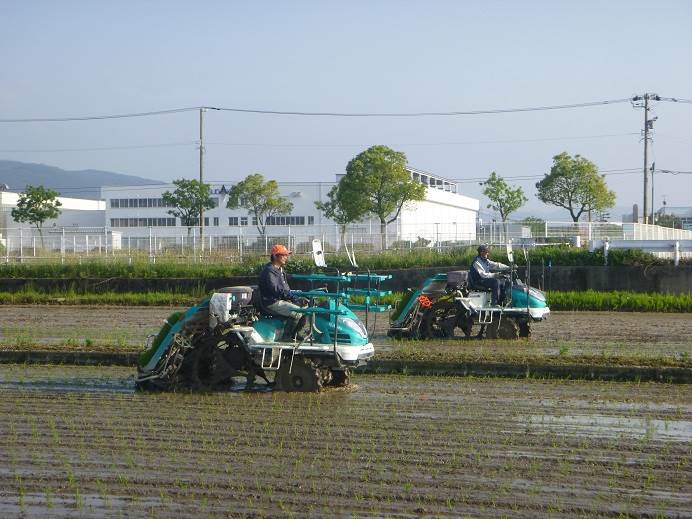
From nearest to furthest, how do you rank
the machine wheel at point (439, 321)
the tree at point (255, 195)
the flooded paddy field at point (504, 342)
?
the flooded paddy field at point (504, 342), the machine wheel at point (439, 321), the tree at point (255, 195)

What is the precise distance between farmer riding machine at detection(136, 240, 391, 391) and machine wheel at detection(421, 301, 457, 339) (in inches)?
224

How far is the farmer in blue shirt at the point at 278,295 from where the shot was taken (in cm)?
1186

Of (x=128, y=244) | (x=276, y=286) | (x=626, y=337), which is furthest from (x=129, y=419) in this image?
(x=128, y=244)

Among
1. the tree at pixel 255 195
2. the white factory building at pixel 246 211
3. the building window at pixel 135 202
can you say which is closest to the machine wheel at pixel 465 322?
the tree at pixel 255 195

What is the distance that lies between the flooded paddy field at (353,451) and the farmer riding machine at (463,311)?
16.6 feet

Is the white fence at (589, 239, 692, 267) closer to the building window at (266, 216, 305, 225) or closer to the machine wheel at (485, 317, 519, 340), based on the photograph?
the machine wheel at (485, 317, 519, 340)

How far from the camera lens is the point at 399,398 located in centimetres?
1138

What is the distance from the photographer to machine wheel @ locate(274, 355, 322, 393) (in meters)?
11.8

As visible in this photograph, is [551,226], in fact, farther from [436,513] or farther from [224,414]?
[436,513]

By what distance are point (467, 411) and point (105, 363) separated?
6.46 meters

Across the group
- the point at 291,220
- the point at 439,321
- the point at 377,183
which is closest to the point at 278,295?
the point at 439,321

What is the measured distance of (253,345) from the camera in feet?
38.8

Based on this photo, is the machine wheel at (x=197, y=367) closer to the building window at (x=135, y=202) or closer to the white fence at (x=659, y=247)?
the white fence at (x=659, y=247)

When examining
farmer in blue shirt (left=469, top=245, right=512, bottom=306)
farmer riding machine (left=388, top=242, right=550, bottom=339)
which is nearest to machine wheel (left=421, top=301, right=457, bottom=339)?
farmer riding machine (left=388, top=242, right=550, bottom=339)
